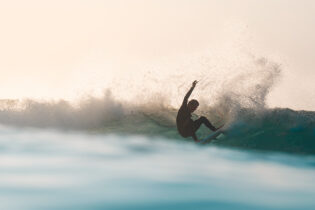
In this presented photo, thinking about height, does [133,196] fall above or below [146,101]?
below

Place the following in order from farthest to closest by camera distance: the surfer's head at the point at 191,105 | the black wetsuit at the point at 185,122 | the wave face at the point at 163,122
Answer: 1. the wave face at the point at 163,122
2. the surfer's head at the point at 191,105
3. the black wetsuit at the point at 185,122

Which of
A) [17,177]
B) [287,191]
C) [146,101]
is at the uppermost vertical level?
[146,101]

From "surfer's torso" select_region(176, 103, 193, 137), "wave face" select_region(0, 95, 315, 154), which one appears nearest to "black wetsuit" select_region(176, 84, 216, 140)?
"surfer's torso" select_region(176, 103, 193, 137)

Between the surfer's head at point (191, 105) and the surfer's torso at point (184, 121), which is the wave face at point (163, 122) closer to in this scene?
the surfer's torso at point (184, 121)

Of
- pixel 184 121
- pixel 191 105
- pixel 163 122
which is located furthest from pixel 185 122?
pixel 163 122

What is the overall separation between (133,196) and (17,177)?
8.34ft

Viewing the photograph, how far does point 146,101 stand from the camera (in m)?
20.5

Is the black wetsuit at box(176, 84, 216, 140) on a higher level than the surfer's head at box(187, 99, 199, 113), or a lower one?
lower

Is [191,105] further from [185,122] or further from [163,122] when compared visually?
[163,122]

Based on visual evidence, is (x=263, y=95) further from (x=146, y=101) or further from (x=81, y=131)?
(x=81, y=131)

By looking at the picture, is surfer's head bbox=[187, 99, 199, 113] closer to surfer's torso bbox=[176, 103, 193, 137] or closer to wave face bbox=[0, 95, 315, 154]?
surfer's torso bbox=[176, 103, 193, 137]

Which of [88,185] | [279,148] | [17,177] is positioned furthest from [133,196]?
[279,148]

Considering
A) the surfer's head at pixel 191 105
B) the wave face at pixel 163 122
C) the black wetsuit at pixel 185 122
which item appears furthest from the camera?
the wave face at pixel 163 122

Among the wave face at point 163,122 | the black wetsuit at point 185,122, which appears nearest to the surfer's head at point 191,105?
the black wetsuit at point 185,122
